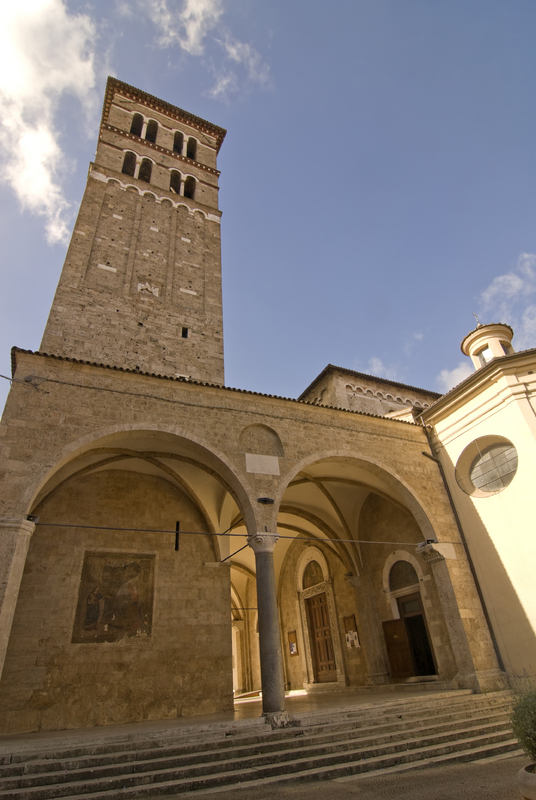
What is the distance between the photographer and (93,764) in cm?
578

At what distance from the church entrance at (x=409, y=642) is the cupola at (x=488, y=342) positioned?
295 inches

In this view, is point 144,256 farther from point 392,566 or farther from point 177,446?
point 392,566

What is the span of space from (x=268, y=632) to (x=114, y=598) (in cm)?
427

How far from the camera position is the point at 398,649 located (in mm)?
13930

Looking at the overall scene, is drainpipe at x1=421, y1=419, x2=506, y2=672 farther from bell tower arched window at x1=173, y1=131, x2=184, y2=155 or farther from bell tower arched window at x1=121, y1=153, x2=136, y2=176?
bell tower arched window at x1=173, y1=131, x2=184, y2=155

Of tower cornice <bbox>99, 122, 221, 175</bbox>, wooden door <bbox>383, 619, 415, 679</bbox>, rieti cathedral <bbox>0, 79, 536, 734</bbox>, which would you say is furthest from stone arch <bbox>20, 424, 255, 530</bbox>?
tower cornice <bbox>99, 122, 221, 175</bbox>

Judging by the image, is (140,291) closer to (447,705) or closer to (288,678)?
(447,705)

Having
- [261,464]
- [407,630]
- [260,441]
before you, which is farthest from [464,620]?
[260,441]

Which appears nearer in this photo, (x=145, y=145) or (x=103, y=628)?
(x=103, y=628)

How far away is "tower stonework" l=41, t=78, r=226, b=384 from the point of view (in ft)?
45.6

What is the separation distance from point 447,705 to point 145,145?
22.0 meters

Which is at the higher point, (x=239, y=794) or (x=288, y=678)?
(x=288, y=678)

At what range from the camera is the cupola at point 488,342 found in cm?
1409

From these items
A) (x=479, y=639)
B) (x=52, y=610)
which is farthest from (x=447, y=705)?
(x=52, y=610)
